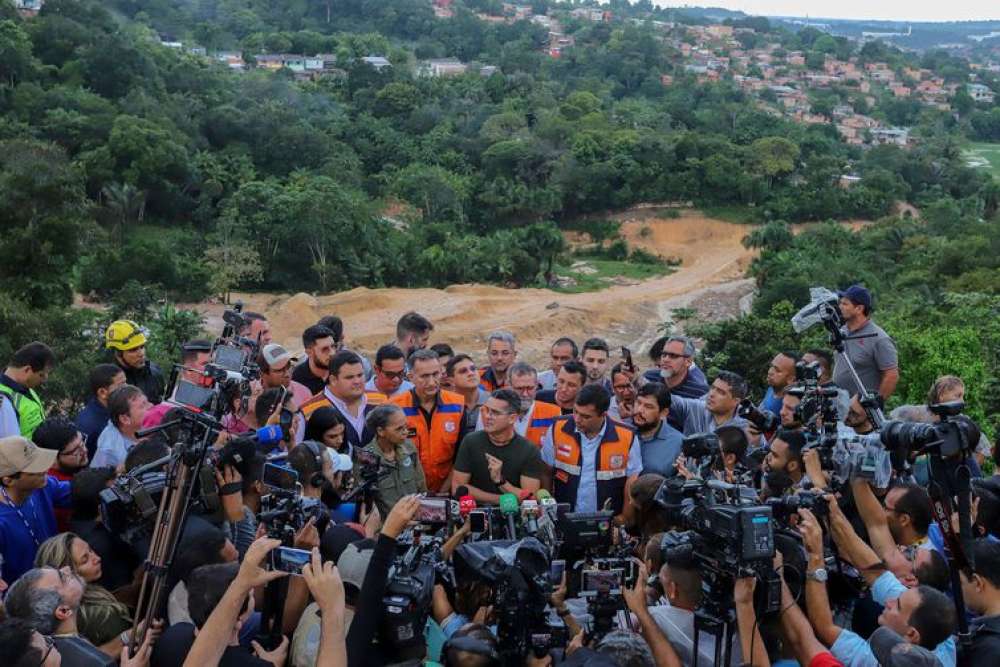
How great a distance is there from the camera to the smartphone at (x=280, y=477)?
14.1ft

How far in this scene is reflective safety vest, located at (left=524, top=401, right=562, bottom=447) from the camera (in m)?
6.46

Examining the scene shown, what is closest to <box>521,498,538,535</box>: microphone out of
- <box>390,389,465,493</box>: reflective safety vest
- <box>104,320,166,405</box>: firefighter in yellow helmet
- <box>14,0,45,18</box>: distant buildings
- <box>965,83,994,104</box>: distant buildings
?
<box>390,389,465,493</box>: reflective safety vest

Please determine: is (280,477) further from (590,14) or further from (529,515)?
(590,14)

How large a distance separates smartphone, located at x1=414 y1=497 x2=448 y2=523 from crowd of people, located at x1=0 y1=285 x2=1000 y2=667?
141mm

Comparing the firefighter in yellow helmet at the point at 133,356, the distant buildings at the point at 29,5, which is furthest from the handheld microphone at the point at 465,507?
the distant buildings at the point at 29,5

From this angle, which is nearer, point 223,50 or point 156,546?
point 156,546

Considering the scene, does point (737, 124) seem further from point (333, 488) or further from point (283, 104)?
point (333, 488)

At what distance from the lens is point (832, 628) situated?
3.84m

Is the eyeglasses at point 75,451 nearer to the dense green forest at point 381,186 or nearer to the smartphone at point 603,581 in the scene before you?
the smartphone at point 603,581

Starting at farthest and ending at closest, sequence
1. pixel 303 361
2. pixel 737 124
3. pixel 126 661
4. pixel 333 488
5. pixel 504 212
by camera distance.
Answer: pixel 737 124 → pixel 504 212 → pixel 303 361 → pixel 333 488 → pixel 126 661

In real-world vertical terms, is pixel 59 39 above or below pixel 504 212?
above

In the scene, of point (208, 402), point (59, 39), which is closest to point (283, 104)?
point (59, 39)

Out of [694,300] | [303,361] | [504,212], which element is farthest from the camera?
[504,212]

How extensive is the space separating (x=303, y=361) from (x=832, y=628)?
4785 millimetres
